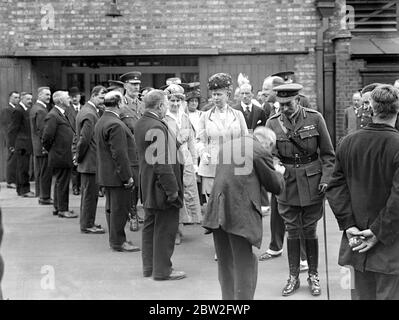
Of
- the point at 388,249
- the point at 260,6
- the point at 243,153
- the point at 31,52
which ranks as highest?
the point at 260,6

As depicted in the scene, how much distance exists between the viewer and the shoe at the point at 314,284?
6062 millimetres

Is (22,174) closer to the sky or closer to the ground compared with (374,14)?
closer to the ground

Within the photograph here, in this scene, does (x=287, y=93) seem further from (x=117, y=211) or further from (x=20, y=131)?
(x=20, y=131)

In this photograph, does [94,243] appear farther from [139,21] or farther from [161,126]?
[139,21]

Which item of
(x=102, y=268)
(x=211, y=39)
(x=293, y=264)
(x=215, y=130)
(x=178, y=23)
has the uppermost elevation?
(x=178, y=23)

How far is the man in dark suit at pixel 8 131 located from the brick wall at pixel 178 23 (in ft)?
4.67

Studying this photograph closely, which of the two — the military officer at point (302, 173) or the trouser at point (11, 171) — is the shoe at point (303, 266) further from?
the trouser at point (11, 171)

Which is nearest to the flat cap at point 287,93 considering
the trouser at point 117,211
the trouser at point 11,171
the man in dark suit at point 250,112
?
the trouser at point 117,211

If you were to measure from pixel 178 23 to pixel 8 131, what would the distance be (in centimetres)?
393

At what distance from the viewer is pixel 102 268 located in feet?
23.3

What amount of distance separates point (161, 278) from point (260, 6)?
7.88 metres

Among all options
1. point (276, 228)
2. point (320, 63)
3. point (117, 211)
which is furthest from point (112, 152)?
point (320, 63)

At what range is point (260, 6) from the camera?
13055mm

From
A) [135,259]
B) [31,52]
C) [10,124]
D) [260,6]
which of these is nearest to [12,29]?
[31,52]
